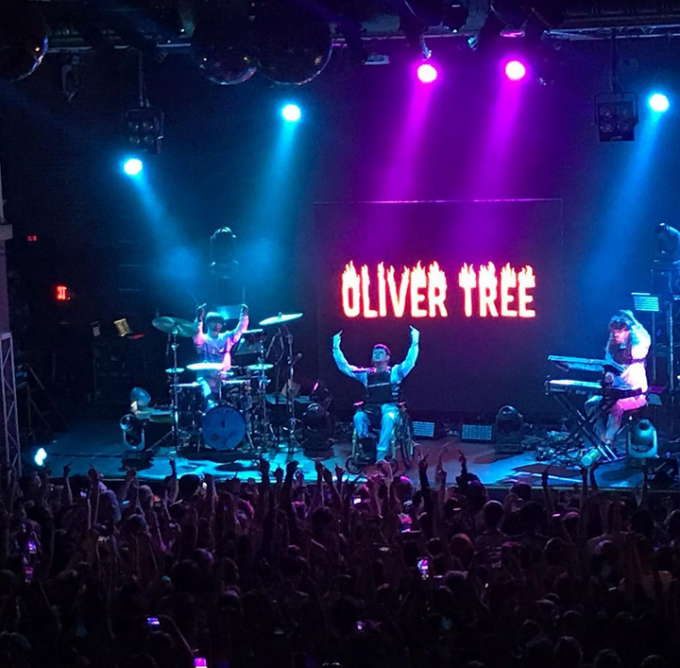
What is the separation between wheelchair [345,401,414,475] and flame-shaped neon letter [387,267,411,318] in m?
1.88

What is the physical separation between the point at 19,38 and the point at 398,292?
7288 millimetres

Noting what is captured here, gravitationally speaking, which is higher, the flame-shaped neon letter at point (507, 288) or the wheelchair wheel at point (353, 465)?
the flame-shaped neon letter at point (507, 288)

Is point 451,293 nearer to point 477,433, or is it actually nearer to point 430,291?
point 430,291

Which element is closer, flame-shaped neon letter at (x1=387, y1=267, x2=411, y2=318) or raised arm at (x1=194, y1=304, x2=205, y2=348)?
raised arm at (x1=194, y1=304, x2=205, y2=348)

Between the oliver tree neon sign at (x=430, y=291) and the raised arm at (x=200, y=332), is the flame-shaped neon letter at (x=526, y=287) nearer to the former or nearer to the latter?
the oliver tree neon sign at (x=430, y=291)

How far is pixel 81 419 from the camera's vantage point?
1403 cm

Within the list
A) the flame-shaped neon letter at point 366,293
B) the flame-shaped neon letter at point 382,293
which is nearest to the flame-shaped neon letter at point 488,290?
the flame-shaped neon letter at point 382,293

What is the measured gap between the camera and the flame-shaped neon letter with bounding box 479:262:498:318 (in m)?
12.9

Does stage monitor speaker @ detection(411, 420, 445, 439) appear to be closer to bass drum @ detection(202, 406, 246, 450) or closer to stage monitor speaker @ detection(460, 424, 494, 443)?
stage monitor speaker @ detection(460, 424, 494, 443)

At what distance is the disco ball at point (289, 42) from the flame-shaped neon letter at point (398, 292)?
657 cm

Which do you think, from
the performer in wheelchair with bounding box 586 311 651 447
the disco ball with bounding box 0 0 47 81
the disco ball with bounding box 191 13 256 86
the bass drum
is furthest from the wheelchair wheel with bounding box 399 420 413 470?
the disco ball with bounding box 0 0 47 81

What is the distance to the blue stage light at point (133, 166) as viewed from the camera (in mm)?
13484

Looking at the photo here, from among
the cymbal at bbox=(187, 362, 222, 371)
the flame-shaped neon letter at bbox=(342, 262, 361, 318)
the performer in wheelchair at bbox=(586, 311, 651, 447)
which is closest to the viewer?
the performer in wheelchair at bbox=(586, 311, 651, 447)

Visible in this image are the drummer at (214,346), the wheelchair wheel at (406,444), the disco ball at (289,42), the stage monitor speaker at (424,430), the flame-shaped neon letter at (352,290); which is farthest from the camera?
the flame-shaped neon letter at (352,290)
